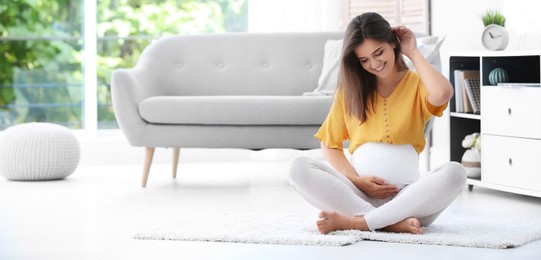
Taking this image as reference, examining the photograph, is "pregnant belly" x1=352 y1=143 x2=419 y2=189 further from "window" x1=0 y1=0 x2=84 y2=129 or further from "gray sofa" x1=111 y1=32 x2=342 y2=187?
"window" x1=0 y1=0 x2=84 y2=129

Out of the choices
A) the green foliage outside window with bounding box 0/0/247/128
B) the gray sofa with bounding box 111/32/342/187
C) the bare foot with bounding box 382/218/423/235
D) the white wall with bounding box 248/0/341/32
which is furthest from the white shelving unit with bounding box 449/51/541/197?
the green foliage outside window with bounding box 0/0/247/128

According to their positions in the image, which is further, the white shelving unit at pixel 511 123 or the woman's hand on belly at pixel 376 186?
the white shelving unit at pixel 511 123

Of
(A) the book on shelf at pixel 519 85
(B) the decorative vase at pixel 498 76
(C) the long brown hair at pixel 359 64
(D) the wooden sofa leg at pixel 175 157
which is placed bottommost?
(D) the wooden sofa leg at pixel 175 157

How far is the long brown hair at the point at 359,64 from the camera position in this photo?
2773 millimetres

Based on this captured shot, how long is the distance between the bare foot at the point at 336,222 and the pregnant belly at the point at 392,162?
17cm

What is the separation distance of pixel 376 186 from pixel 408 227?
161 mm

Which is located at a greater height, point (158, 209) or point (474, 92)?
point (474, 92)

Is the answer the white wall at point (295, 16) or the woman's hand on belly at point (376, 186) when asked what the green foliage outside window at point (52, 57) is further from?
the woman's hand on belly at point (376, 186)

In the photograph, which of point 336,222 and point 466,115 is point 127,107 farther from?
point 336,222

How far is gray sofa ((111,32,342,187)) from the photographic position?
4266 mm

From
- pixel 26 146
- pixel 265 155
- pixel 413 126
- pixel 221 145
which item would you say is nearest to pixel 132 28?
pixel 265 155

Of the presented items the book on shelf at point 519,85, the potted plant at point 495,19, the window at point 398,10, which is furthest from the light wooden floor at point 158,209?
the window at point 398,10

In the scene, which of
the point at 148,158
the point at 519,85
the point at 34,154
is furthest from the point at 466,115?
the point at 34,154

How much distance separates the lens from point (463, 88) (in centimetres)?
429
